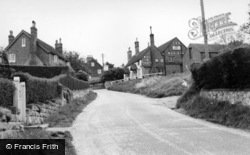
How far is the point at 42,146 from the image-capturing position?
4922 millimetres

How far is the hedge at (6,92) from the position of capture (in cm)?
711

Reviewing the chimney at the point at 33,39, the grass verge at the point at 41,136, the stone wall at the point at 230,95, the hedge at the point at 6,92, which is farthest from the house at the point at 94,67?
the grass verge at the point at 41,136

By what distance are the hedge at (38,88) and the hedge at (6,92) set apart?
3.71 ft

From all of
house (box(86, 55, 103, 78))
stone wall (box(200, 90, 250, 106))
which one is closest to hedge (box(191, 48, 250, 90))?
stone wall (box(200, 90, 250, 106))

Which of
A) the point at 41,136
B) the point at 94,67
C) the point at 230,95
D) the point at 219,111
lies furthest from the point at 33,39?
the point at 94,67

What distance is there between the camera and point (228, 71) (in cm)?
1024

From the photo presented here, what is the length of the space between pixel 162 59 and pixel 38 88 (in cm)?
4183

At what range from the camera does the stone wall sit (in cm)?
907

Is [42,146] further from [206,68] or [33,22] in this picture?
[33,22]

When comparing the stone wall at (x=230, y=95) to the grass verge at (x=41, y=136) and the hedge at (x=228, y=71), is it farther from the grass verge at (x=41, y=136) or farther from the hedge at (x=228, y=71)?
the grass verge at (x=41, y=136)

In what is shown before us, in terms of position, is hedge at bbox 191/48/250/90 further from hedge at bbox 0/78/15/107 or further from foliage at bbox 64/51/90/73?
foliage at bbox 64/51/90/73

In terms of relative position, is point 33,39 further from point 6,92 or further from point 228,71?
point 228,71

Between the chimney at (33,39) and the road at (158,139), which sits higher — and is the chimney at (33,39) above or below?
above

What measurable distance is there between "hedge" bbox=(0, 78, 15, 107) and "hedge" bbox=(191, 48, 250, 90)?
9758 mm
